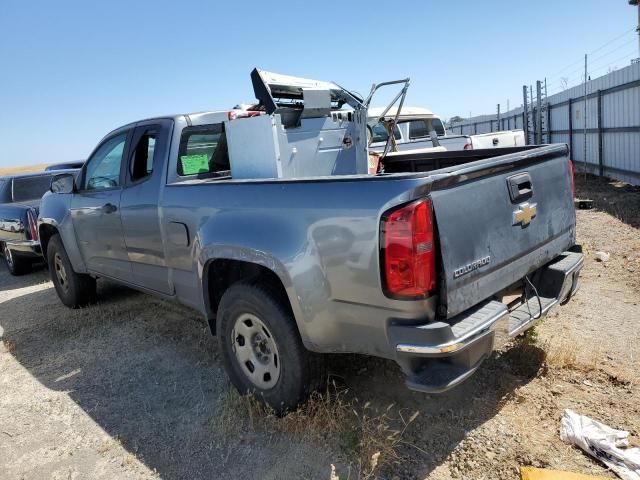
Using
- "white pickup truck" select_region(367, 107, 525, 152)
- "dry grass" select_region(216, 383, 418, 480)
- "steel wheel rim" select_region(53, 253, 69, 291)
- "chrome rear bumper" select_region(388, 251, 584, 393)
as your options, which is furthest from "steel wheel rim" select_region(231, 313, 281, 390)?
"white pickup truck" select_region(367, 107, 525, 152)

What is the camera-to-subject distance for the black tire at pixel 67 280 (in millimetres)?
5844

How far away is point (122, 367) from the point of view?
4.40m

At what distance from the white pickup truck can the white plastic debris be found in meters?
6.15

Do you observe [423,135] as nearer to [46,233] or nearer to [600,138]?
[600,138]

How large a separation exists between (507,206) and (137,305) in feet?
15.2

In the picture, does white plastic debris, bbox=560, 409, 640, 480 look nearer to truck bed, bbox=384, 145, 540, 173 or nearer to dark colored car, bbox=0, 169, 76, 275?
truck bed, bbox=384, 145, 540, 173

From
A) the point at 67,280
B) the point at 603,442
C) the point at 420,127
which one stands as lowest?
the point at 603,442

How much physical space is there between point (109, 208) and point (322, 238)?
2.79m

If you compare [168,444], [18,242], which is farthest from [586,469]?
[18,242]

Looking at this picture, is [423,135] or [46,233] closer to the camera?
[46,233]

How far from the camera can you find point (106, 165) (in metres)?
5.02

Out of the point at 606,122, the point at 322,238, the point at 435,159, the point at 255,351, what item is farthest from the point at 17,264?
the point at 606,122

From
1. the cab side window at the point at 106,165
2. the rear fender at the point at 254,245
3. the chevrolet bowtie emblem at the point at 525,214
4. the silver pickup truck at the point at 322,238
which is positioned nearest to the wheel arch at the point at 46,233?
the cab side window at the point at 106,165

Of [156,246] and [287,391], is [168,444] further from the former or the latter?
[156,246]
